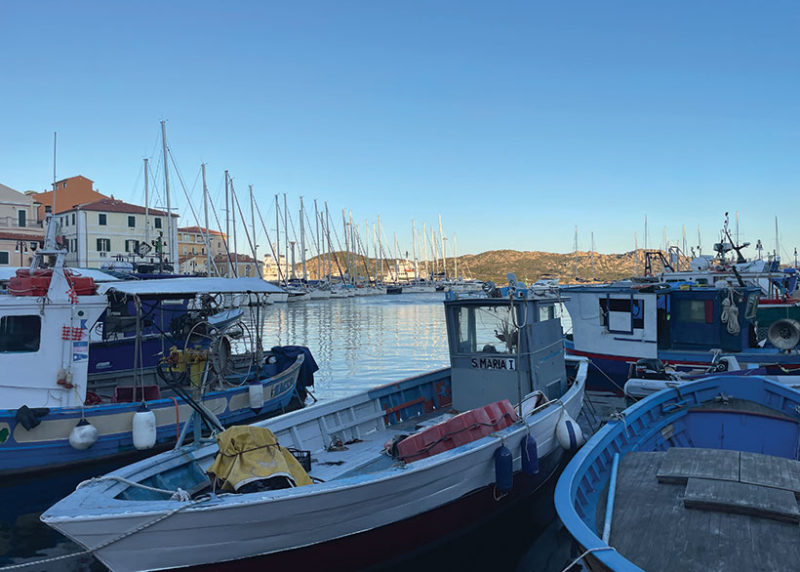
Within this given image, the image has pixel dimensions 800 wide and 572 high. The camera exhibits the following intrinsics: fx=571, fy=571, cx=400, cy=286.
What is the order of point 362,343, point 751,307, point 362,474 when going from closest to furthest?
1. point 362,474
2. point 751,307
3. point 362,343

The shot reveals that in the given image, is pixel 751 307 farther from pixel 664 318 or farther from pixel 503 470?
pixel 503 470

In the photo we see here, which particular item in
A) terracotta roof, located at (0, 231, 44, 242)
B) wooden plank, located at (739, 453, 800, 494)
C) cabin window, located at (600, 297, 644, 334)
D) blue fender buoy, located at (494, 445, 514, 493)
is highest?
terracotta roof, located at (0, 231, 44, 242)

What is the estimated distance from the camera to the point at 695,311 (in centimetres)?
1579

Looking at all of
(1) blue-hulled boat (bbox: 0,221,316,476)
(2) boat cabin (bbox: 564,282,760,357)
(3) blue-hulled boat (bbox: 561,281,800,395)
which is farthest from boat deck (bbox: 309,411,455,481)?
(2) boat cabin (bbox: 564,282,760,357)

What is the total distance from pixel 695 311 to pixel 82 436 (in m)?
15.0

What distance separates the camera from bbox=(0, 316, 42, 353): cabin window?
10602 millimetres

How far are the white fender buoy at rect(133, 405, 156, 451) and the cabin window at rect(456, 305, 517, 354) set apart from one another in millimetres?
5650

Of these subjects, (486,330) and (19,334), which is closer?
(486,330)

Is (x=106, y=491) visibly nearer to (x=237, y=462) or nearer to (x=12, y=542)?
(x=237, y=462)

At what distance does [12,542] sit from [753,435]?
11337 millimetres

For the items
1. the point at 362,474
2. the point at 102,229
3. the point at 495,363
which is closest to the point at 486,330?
the point at 495,363

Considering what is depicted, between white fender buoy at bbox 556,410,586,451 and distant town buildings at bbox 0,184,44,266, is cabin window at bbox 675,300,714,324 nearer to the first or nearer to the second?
white fender buoy at bbox 556,410,586,451

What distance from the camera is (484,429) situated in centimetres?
777

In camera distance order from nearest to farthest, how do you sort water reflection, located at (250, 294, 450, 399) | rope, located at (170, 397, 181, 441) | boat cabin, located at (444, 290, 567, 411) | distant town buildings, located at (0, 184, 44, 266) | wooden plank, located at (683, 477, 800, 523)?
wooden plank, located at (683, 477, 800, 523) → boat cabin, located at (444, 290, 567, 411) → rope, located at (170, 397, 181, 441) → water reflection, located at (250, 294, 450, 399) → distant town buildings, located at (0, 184, 44, 266)
